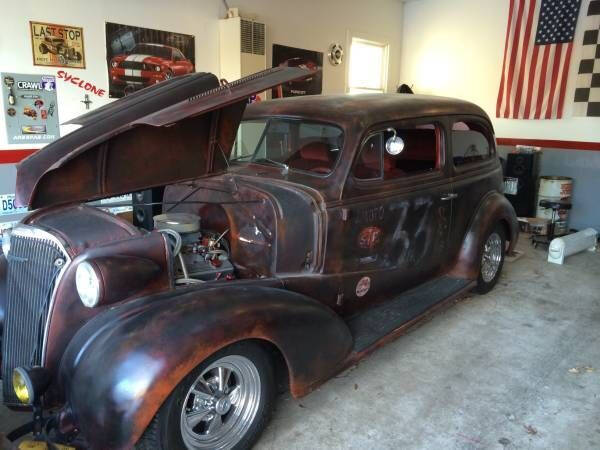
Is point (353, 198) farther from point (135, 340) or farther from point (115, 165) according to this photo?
point (135, 340)

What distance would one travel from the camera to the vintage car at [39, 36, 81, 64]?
4.18 m

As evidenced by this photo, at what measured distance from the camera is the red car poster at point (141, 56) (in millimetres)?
4648

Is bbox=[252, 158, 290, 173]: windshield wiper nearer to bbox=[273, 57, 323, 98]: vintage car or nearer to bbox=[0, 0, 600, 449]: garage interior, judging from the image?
bbox=[0, 0, 600, 449]: garage interior

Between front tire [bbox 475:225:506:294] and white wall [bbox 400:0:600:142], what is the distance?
3.29m

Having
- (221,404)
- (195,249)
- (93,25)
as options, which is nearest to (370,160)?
(195,249)

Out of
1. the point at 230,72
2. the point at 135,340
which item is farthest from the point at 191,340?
the point at 230,72

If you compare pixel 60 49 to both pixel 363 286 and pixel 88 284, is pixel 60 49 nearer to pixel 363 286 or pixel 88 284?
pixel 88 284

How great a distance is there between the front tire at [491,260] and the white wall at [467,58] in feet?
10.8

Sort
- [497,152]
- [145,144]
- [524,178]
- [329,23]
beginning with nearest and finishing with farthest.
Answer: [145,144]
[497,152]
[524,178]
[329,23]

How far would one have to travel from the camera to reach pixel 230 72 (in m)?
5.48

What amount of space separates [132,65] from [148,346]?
3.95 metres

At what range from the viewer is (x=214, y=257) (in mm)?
2396

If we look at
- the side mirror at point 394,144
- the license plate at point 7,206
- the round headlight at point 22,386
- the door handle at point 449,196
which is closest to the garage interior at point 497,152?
the license plate at point 7,206

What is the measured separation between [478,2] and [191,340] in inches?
289
